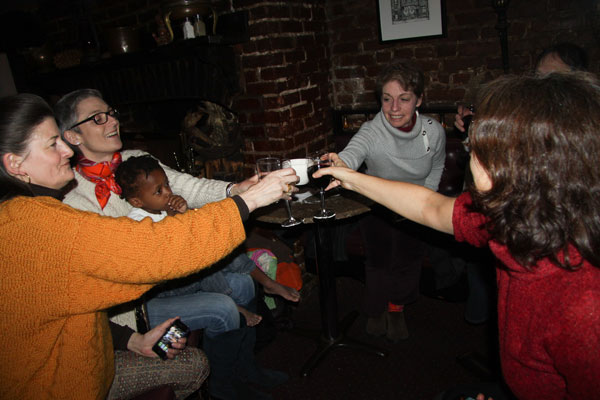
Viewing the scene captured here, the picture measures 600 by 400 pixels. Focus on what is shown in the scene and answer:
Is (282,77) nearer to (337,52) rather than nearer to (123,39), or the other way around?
(337,52)

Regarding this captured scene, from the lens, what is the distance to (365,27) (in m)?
3.05

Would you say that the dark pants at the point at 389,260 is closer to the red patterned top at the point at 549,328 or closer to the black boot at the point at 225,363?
the black boot at the point at 225,363

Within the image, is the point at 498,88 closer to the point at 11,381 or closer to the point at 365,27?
the point at 11,381

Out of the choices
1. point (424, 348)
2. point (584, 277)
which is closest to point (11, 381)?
point (584, 277)

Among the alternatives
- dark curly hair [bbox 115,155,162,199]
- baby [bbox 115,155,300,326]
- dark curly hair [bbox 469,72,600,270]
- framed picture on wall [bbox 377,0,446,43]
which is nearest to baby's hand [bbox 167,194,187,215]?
baby [bbox 115,155,300,326]

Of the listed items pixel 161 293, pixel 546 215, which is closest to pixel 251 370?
pixel 161 293

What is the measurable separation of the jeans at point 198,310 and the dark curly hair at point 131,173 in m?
0.53

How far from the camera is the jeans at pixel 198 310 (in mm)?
1796

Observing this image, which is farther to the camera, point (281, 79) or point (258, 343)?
point (281, 79)

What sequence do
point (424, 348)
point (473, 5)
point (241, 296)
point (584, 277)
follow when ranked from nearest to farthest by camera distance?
point (584, 277) → point (241, 296) → point (424, 348) → point (473, 5)

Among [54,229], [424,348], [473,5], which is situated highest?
[473,5]

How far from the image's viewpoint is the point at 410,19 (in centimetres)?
285

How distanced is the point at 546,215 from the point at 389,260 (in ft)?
4.73

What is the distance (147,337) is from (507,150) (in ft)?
4.62
